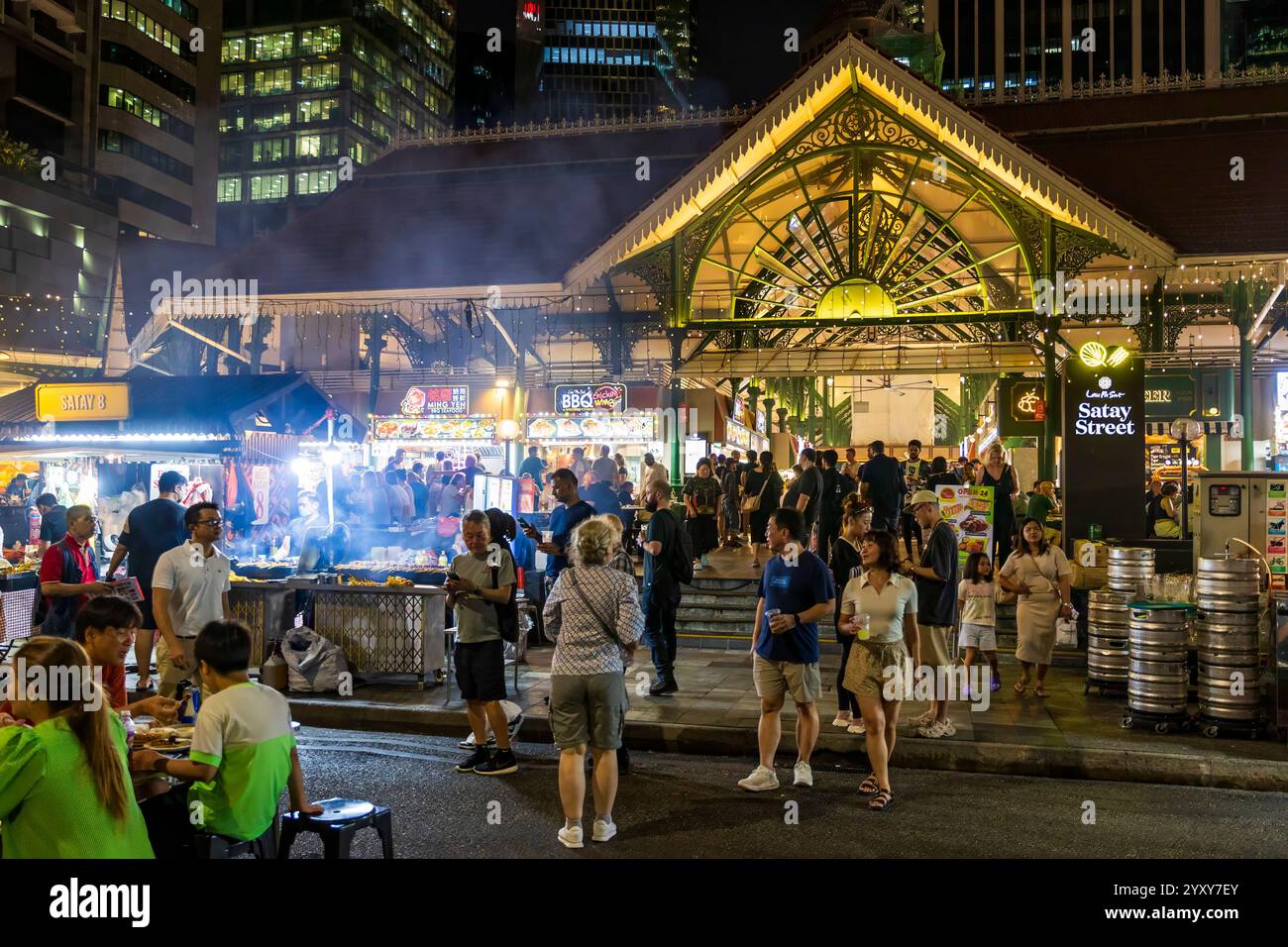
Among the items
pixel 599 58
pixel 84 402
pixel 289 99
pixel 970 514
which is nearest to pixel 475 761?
pixel 970 514

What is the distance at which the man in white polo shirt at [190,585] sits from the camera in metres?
7.39

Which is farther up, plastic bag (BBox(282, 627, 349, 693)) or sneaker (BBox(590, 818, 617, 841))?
plastic bag (BBox(282, 627, 349, 693))

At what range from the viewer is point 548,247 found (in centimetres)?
1755

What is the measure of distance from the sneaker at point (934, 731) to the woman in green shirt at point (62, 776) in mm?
6001

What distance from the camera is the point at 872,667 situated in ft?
21.4

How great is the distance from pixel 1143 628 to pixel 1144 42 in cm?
9259

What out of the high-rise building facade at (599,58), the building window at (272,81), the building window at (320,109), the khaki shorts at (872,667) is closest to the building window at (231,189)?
the building window at (272,81)

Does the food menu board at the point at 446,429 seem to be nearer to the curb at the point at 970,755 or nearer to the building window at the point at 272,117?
the curb at the point at 970,755

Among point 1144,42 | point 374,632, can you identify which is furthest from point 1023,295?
point 1144,42

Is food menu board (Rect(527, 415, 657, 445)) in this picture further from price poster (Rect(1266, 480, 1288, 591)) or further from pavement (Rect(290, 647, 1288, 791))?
price poster (Rect(1266, 480, 1288, 591))

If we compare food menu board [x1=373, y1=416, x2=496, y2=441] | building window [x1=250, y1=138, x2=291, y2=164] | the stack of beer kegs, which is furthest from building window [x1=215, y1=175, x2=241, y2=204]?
the stack of beer kegs

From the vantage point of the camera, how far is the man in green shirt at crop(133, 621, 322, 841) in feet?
13.0

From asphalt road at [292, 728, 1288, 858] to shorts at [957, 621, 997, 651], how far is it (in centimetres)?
243
